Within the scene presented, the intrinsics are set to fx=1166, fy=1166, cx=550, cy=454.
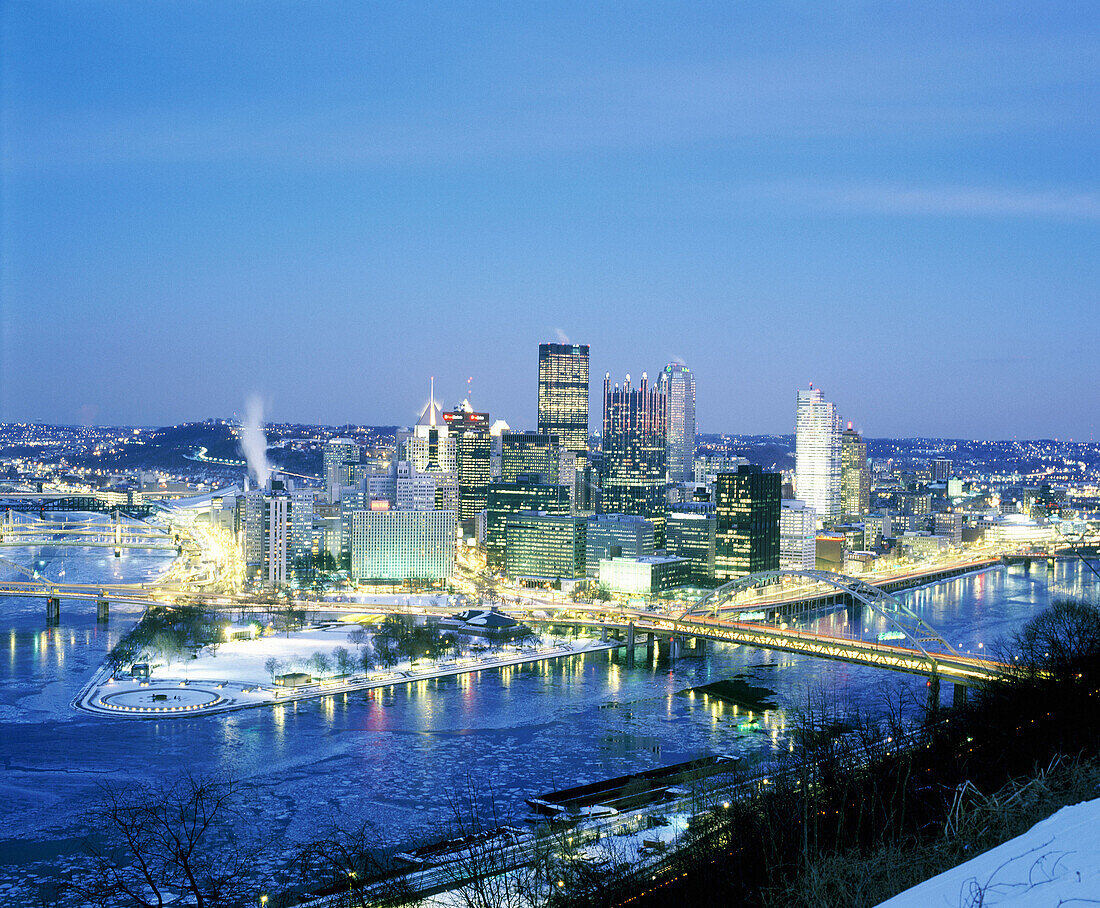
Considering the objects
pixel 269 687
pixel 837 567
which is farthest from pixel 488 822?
pixel 837 567

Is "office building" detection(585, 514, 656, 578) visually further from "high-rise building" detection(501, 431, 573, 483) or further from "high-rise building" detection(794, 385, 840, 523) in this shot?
"high-rise building" detection(794, 385, 840, 523)

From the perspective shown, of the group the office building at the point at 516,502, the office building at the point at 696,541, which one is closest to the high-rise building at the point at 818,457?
the office building at the point at 516,502

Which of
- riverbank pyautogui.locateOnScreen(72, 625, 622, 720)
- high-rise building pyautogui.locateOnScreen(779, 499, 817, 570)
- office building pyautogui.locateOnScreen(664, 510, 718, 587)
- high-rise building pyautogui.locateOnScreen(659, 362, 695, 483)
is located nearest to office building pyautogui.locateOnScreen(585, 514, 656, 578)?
office building pyautogui.locateOnScreen(664, 510, 718, 587)

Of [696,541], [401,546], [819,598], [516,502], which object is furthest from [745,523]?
[401,546]

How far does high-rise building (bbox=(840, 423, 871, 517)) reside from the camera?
50.3 meters

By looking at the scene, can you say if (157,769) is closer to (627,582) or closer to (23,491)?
(627,582)

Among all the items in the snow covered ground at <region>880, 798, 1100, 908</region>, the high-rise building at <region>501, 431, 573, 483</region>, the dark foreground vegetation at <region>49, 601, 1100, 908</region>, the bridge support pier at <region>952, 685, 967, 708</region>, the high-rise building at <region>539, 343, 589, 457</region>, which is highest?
the high-rise building at <region>539, 343, 589, 457</region>

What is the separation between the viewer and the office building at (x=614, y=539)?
29625mm

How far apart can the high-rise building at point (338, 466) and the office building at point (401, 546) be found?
8.56 metres

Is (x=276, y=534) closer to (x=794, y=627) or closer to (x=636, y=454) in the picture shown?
(x=794, y=627)

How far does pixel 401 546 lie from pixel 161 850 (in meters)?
20.3

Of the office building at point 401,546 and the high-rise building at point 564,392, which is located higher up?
the high-rise building at point 564,392

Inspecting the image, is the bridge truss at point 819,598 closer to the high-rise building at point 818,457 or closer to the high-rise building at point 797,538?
the high-rise building at point 797,538

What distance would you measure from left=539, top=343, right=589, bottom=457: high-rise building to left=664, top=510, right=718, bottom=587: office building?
77.3 ft
